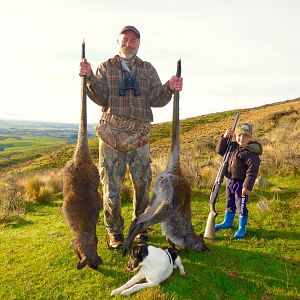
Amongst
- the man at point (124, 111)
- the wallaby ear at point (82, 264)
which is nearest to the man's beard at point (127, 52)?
the man at point (124, 111)

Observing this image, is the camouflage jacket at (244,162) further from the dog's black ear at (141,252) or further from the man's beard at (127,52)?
the dog's black ear at (141,252)

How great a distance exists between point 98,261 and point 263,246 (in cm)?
318

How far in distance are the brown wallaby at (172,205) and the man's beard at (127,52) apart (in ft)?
2.94

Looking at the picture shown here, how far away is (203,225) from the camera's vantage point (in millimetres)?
8336

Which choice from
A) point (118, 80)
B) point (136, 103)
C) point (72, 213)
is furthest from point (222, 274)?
point (118, 80)

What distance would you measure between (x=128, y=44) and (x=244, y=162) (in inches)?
133

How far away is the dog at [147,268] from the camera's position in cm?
520

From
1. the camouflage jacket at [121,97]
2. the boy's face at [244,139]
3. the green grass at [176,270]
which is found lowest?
the green grass at [176,270]

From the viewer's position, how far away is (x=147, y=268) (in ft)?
17.4

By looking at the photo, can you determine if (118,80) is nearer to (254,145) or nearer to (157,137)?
(254,145)

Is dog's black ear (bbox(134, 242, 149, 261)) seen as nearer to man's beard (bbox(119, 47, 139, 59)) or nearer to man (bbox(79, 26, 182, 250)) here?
man (bbox(79, 26, 182, 250))

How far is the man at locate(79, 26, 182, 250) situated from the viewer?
6250mm

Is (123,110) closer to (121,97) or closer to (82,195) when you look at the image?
(121,97)

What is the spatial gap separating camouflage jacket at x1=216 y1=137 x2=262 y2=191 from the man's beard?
111 inches
